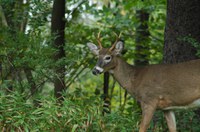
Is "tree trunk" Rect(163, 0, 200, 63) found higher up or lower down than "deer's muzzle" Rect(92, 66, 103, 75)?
higher up

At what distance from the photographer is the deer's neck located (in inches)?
295

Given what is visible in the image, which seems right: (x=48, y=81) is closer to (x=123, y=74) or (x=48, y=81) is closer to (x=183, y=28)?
(x=123, y=74)

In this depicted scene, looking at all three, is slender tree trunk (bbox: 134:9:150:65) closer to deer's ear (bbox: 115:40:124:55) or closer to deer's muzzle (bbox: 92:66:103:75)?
deer's ear (bbox: 115:40:124:55)

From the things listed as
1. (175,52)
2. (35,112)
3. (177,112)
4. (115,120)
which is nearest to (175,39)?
(175,52)

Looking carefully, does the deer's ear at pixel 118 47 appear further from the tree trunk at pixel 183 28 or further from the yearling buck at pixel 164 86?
the tree trunk at pixel 183 28

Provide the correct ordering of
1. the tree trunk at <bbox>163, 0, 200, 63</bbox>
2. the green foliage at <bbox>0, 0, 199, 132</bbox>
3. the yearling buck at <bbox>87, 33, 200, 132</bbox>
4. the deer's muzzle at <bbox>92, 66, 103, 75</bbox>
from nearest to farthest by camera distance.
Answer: the green foliage at <bbox>0, 0, 199, 132</bbox>, the yearling buck at <bbox>87, 33, 200, 132</bbox>, the deer's muzzle at <bbox>92, 66, 103, 75</bbox>, the tree trunk at <bbox>163, 0, 200, 63</bbox>

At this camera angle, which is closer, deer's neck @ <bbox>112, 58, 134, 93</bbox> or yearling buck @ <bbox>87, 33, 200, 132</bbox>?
yearling buck @ <bbox>87, 33, 200, 132</bbox>

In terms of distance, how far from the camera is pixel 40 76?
24.7 ft

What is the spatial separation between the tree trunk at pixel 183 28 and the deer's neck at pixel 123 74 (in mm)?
1032

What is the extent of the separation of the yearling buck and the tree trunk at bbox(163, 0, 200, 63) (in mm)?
1114

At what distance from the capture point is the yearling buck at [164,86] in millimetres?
6797

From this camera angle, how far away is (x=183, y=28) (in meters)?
8.29

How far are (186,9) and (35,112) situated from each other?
3.48 m

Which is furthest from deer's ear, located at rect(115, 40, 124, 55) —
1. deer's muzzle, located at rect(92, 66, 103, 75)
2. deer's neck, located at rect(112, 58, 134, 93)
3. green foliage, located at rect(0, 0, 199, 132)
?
green foliage, located at rect(0, 0, 199, 132)
